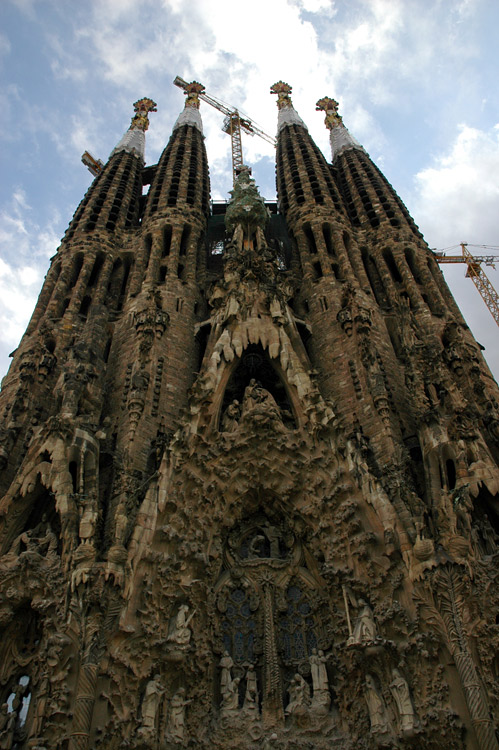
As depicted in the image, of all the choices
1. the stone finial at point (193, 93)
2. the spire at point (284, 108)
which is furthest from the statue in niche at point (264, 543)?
the stone finial at point (193, 93)

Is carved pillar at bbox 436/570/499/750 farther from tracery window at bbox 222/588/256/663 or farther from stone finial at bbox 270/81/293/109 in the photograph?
stone finial at bbox 270/81/293/109

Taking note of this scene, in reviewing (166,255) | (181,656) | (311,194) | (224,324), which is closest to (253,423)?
(224,324)

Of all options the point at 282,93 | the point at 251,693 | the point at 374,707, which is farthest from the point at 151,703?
the point at 282,93

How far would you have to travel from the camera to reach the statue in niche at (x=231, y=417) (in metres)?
13.3

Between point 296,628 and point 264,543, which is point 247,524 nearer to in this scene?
point 264,543

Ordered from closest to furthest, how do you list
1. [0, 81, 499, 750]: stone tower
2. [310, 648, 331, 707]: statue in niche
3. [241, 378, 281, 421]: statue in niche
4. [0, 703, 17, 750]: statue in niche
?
1. [0, 703, 17, 750]: statue in niche
2. [0, 81, 499, 750]: stone tower
3. [310, 648, 331, 707]: statue in niche
4. [241, 378, 281, 421]: statue in niche

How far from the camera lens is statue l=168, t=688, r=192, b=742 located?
9688 millimetres

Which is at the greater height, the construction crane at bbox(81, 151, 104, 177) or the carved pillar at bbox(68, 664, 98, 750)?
the construction crane at bbox(81, 151, 104, 177)

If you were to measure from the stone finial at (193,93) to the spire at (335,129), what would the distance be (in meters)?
7.15

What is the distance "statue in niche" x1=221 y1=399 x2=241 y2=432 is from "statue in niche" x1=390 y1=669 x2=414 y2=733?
5846mm

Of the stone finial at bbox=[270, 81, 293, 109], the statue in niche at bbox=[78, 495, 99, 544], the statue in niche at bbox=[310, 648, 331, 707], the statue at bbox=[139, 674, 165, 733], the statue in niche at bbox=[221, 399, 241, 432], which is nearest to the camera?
the statue at bbox=[139, 674, 165, 733]

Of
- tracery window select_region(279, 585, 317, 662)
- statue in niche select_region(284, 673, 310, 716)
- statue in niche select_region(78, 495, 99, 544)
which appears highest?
statue in niche select_region(78, 495, 99, 544)

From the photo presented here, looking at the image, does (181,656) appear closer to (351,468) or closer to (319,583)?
(319,583)

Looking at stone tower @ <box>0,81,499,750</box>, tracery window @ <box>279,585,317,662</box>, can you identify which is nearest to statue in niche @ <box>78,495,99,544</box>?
stone tower @ <box>0,81,499,750</box>
